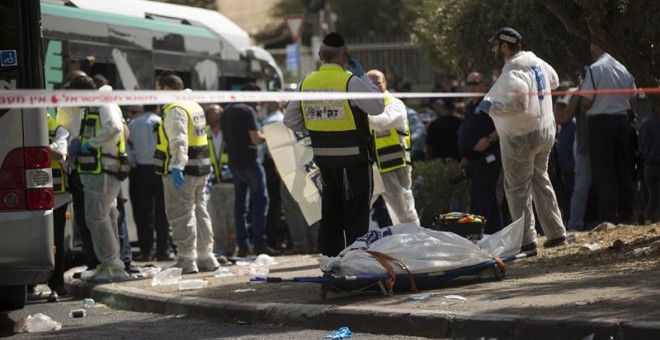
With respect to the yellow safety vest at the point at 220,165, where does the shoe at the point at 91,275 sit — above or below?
below

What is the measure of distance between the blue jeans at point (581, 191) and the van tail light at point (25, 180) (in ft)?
24.6

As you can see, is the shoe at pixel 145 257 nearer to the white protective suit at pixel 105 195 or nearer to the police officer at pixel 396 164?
the white protective suit at pixel 105 195

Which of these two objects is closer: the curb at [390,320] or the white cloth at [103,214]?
the curb at [390,320]

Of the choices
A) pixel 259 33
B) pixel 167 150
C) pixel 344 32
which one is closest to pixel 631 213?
pixel 167 150

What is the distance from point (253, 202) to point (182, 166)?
3.73m

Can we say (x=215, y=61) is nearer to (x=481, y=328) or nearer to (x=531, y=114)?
(x=531, y=114)

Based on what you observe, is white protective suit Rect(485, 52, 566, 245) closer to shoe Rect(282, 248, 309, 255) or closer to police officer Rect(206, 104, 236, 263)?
shoe Rect(282, 248, 309, 255)

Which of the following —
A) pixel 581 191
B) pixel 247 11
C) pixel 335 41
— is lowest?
pixel 581 191

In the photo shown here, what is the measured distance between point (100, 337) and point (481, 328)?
281 cm

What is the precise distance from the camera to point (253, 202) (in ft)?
53.6

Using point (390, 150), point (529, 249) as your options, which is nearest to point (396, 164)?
point (390, 150)

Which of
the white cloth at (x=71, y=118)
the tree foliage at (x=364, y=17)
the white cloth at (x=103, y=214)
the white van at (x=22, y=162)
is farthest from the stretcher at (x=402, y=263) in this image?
the tree foliage at (x=364, y=17)

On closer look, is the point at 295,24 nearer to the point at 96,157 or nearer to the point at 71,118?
the point at 71,118

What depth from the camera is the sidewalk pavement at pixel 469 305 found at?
7.64m
